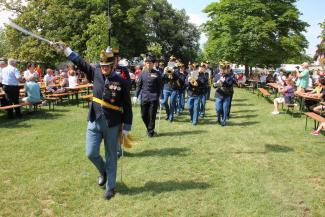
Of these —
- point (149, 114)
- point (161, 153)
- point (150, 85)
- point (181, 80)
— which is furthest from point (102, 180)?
point (181, 80)

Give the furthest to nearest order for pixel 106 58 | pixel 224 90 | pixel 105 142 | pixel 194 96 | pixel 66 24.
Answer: pixel 66 24 → pixel 194 96 → pixel 224 90 → pixel 105 142 → pixel 106 58

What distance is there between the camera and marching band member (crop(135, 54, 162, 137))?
9797mm

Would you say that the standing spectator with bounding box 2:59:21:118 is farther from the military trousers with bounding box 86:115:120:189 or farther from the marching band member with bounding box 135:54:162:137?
the military trousers with bounding box 86:115:120:189

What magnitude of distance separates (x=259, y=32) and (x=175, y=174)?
25.4 meters

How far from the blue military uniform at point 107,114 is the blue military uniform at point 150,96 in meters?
→ 4.20

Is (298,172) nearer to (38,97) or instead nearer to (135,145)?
(135,145)

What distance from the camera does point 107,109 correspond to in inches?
212

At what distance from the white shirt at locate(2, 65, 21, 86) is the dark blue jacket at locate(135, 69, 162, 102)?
16.0ft

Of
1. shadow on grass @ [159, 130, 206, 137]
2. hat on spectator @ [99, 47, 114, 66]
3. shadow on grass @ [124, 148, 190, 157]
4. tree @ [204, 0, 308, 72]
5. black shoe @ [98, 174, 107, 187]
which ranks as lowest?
shadow on grass @ [124, 148, 190, 157]

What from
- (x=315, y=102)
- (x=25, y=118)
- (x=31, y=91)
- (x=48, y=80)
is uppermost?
(x=48, y=80)

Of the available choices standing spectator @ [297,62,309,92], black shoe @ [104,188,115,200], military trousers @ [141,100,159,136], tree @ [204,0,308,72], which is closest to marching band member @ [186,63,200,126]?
military trousers @ [141,100,159,136]

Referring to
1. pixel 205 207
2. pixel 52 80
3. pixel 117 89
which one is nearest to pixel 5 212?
pixel 117 89

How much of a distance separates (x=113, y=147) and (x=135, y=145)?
3218mm

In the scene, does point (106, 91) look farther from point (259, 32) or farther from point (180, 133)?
point (259, 32)
